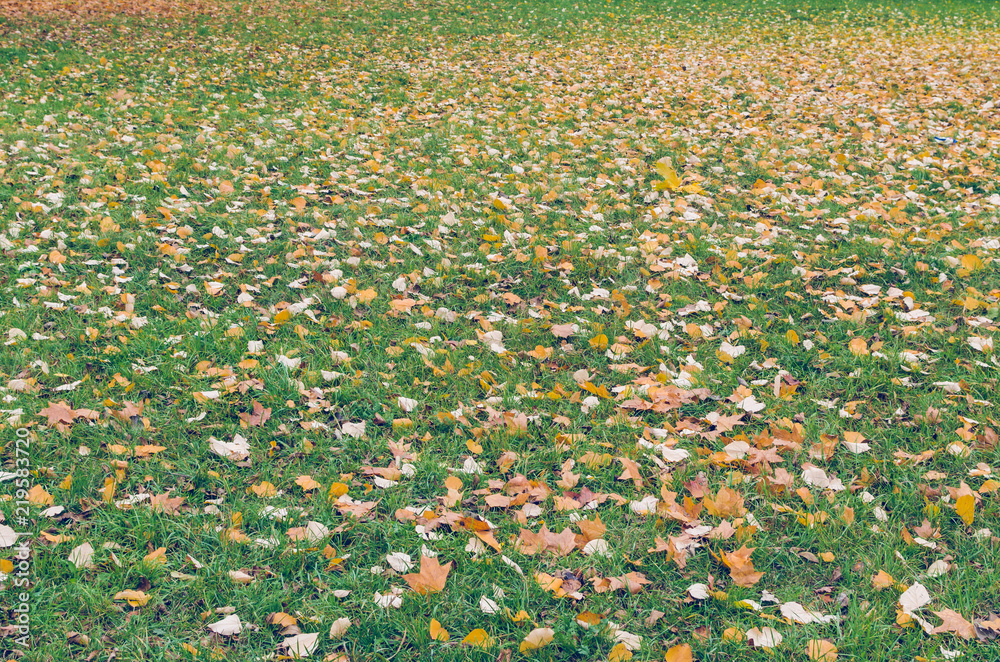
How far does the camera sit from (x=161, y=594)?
88.0 inches

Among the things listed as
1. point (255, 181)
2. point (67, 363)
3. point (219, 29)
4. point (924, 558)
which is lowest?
point (924, 558)

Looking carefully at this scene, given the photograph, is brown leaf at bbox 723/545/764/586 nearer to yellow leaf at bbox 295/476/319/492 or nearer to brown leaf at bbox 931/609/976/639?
brown leaf at bbox 931/609/976/639

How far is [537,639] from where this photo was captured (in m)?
2.09

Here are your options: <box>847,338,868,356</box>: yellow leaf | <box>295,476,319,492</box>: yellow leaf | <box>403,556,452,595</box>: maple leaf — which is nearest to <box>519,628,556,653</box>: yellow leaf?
<box>403,556,452,595</box>: maple leaf

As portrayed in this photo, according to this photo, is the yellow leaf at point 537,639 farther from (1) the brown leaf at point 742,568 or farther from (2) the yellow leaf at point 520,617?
(1) the brown leaf at point 742,568

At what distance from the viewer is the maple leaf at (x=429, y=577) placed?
7.39 ft

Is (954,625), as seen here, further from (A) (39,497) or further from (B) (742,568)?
(A) (39,497)

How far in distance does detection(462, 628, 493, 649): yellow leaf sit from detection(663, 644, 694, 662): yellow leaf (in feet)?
1.68

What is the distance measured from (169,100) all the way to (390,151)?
3092 mm

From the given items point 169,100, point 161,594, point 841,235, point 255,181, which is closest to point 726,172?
point 841,235

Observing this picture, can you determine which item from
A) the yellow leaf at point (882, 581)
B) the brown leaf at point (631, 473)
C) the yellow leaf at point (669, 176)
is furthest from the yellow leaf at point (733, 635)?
the yellow leaf at point (669, 176)

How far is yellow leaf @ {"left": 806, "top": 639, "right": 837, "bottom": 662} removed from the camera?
202 centimetres

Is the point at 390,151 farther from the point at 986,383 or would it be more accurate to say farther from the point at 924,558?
the point at 924,558

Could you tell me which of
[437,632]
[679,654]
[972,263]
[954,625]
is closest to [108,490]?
[437,632]
